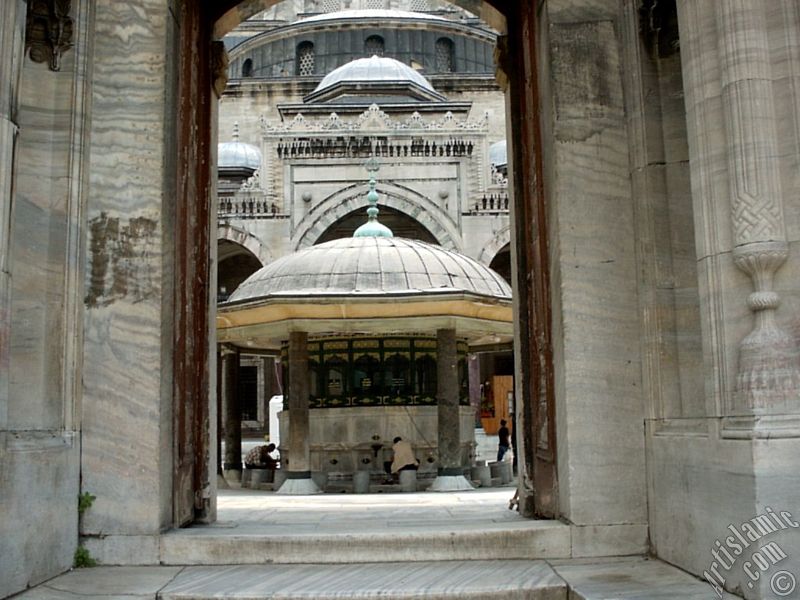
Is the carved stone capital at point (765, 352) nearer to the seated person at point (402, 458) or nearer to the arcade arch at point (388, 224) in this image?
the seated person at point (402, 458)

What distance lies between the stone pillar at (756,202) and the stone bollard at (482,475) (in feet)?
36.0

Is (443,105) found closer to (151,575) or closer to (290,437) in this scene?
(290,437)

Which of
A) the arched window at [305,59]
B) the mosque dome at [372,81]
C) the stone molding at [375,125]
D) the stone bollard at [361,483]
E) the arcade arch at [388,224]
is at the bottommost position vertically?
the stone bollard at [361,483]

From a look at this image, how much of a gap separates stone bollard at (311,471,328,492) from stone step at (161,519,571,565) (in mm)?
8921

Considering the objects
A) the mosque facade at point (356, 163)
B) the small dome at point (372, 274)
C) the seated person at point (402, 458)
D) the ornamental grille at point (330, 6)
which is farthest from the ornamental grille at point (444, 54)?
the seated person at point (402, 458)

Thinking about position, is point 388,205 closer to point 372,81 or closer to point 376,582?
point 372,81

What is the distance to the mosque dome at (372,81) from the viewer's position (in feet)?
130

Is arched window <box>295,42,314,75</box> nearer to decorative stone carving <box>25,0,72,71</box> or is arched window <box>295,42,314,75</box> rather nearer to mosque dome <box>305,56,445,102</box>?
mosque dome <box>305,56,445,102</box>

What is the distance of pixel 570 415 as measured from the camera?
5.89 meters

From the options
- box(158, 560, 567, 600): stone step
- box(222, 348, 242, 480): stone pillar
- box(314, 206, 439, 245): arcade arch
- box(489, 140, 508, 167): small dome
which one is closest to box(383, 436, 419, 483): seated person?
box(222, 348, 242, 480): stone pillar

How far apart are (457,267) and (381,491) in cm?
351

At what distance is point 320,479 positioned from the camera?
48.4 feet

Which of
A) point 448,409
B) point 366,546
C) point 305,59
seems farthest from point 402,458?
point 305,59

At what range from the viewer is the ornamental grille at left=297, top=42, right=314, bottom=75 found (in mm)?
48656
